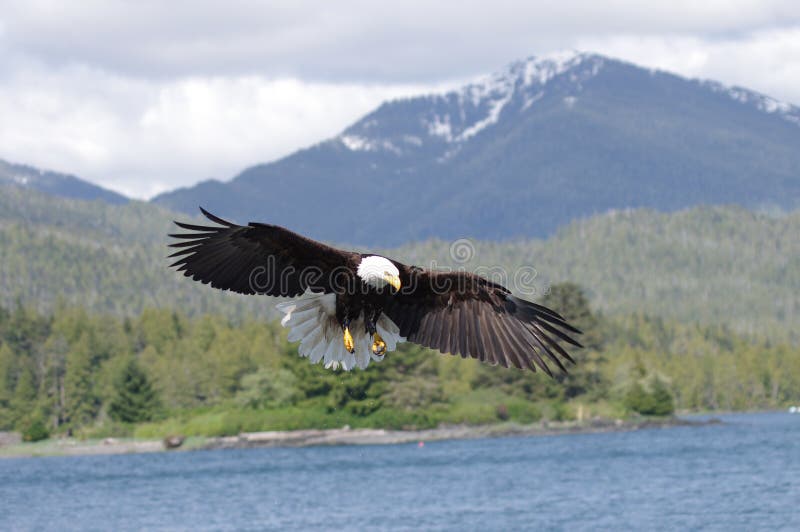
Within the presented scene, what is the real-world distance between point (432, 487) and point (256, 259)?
3836cm

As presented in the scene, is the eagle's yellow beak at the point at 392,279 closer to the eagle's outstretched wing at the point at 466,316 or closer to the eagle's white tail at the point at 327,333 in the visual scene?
the eagle's outstretched wing at the point at 466,316

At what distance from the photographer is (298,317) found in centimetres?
→ 1553

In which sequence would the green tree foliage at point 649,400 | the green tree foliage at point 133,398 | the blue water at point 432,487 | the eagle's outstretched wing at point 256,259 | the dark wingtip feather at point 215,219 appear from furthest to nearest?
1. the green tree foliage at point 649,400
2. the green tree foliage at point 133,398
3. the blue water at point 432,487
4. the eagle's outstretched wing at point 256,259
5. the dark wingtip feather at point 215,219

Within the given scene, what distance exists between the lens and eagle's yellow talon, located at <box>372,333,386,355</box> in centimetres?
1514

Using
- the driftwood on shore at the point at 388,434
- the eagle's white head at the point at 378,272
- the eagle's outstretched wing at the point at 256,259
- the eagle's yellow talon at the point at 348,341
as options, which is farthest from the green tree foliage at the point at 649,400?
the eagle's white head at the point at 378,272

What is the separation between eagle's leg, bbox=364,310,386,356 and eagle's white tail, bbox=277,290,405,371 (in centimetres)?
9

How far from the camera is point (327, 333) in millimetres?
15570

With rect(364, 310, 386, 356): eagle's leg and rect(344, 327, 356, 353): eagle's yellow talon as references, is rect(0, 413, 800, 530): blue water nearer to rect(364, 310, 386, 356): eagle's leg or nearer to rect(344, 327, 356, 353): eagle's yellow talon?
rect(364, 310, 386, 356): eagle's leg

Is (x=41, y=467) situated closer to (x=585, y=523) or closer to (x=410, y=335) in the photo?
(x=585, y=523)

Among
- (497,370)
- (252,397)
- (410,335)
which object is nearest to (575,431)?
(497,370)

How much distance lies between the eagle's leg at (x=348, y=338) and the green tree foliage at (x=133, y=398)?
6187cm

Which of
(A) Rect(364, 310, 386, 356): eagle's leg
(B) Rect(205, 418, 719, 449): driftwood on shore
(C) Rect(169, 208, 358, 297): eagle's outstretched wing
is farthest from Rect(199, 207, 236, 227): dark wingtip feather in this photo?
(B) Rect(205, 418, 719, 449): driftwood on shore

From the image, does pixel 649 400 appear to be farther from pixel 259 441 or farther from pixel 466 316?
pixel 466 316

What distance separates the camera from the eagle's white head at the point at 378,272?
46.7 feet
